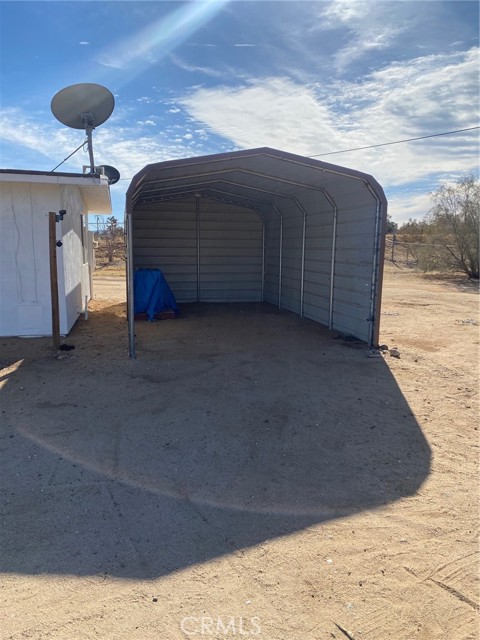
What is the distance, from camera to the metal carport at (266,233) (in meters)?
6.96

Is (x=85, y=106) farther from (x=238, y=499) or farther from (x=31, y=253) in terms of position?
(x=238, y=499)

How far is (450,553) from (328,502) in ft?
2.52

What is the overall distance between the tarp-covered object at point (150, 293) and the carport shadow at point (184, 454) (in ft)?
12.8

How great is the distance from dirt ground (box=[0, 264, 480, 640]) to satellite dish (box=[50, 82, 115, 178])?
3809 millimetres

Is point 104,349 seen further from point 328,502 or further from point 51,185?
point 328,502

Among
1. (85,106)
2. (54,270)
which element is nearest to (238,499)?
(54,270)

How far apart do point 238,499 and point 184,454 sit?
0.76 meters

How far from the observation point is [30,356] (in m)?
6.43

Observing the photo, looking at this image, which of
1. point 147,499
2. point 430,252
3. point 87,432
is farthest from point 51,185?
point 430,252

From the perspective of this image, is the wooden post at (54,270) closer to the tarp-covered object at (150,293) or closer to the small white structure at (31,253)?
the small white structure at (31,253)

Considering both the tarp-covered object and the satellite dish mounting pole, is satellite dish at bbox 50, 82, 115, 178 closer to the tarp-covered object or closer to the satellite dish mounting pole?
the satellite dish mounting pole

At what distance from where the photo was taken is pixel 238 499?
308cm

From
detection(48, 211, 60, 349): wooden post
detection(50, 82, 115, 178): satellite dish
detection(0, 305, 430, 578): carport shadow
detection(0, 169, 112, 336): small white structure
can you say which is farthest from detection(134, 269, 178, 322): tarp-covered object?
detection(0, 305, 430, 578): carport shadow

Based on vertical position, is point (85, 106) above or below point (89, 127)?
above
